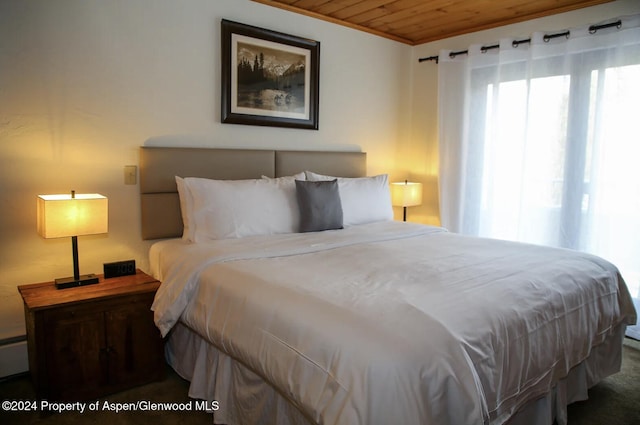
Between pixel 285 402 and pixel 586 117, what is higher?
pixel 586 117

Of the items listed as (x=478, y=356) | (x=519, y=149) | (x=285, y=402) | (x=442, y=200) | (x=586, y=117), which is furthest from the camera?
(x=442, y=200)

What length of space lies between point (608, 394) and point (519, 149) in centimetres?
197

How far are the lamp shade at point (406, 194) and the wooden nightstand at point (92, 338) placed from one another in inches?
96.5

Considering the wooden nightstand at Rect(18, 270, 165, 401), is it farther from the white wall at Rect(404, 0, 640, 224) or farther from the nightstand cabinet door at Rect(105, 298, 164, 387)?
the white wall at Rect(404, 0, 640, 224)

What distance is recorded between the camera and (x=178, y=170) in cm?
295

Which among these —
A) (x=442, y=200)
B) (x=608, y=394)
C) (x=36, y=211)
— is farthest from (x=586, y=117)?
(x=36, y=211)

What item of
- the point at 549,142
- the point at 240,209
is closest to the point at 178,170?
the point at 240,209

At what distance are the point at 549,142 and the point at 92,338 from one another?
340 cm

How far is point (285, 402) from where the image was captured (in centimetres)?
168

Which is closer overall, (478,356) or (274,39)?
(478,356)

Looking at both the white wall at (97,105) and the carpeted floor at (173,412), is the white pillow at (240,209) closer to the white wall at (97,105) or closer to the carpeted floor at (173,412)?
the white wall at (97,105)

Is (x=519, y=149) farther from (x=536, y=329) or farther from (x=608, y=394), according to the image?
(x=536, y=329)

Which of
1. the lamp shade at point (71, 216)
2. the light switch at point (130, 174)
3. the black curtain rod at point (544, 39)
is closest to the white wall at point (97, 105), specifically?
the light switch at point (130, 174)

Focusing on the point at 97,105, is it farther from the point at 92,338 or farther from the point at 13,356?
the point at 13,356
